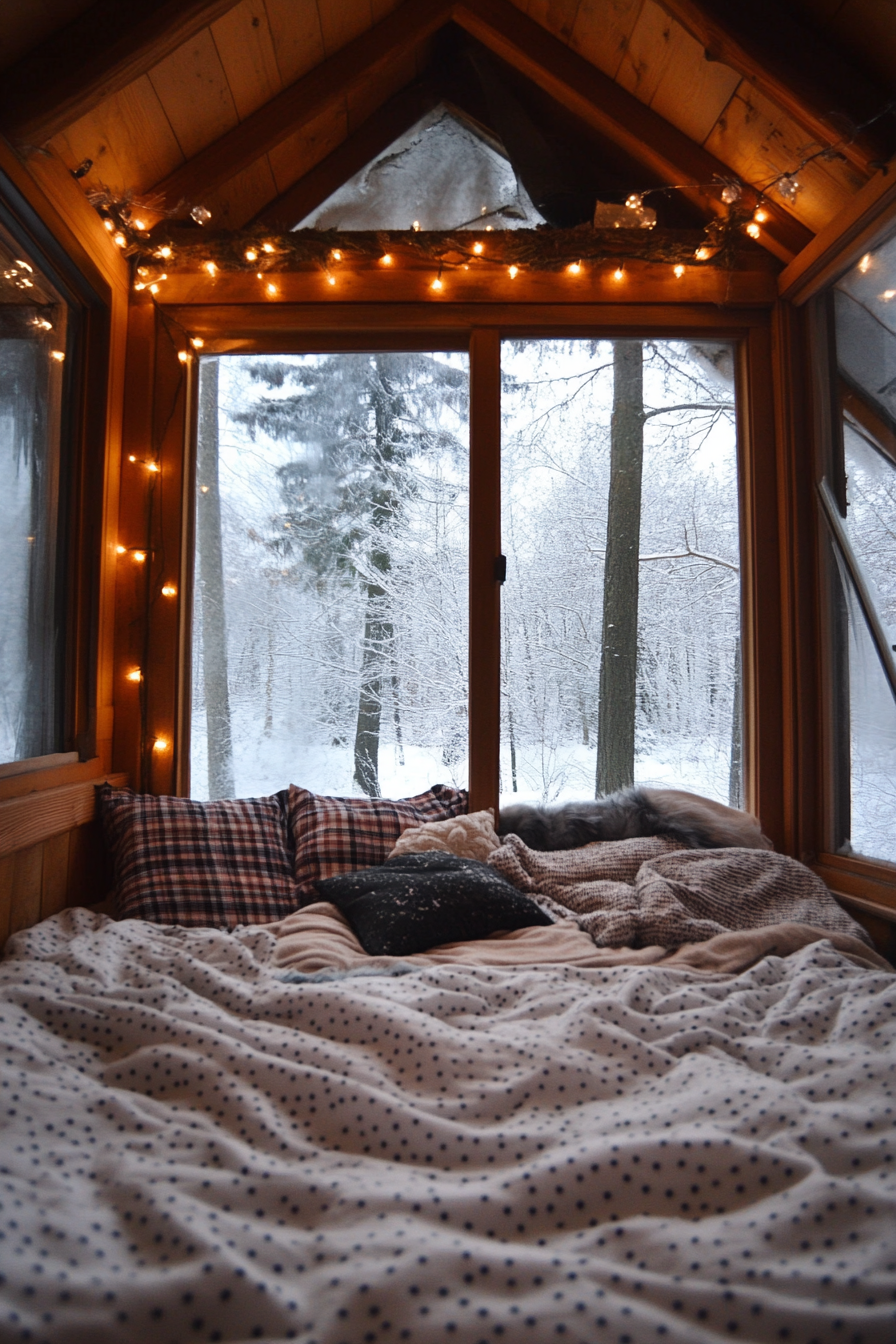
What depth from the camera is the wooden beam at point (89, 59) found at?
169 centimetres

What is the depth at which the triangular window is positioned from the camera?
92.2 inches

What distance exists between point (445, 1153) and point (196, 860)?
48.4 inches

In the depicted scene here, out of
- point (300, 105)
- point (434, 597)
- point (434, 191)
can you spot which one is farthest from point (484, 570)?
point (300, 105)

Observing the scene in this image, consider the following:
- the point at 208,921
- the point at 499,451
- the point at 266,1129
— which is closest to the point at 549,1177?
the point at 266,1129

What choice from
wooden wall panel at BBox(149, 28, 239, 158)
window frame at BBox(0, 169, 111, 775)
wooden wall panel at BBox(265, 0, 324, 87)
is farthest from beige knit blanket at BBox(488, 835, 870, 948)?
wooden wall panel at BBox(265, 0, 324, 87)

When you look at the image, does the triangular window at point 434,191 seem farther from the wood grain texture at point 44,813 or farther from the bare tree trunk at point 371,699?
the wood grain texture at point 44,813

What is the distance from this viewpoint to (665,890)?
1.72m

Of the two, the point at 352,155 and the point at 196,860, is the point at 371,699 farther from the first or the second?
the point at 352,155

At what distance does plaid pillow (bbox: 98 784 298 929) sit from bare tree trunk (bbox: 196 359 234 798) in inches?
10.8

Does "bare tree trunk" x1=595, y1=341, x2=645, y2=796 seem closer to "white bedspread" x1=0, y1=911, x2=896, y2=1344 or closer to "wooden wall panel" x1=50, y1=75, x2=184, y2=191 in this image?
"white bedspread" x1=0, y1=911, x2=896, y2=1344

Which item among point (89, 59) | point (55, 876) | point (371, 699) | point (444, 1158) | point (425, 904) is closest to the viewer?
point (444, 1158)

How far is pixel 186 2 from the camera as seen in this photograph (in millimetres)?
1785

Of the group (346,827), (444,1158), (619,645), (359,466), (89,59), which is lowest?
(444,1158)

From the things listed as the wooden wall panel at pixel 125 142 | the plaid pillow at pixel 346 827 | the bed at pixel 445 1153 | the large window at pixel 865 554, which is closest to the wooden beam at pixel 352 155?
the wooden wall panel at pixel 125 142
